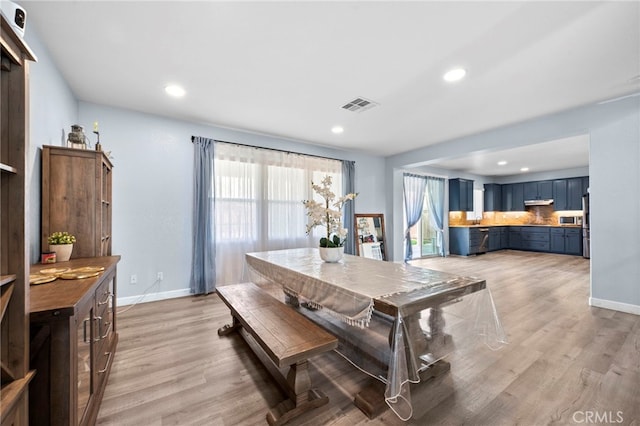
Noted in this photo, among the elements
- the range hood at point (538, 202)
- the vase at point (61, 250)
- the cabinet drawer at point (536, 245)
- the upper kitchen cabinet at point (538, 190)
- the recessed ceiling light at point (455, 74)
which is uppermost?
the recessed ceiling light at point (455, 74)

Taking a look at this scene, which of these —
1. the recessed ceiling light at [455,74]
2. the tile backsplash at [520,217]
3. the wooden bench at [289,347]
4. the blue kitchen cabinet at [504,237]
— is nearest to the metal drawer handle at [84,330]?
the wooden bench at [289,347]

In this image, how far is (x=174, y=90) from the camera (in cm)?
292

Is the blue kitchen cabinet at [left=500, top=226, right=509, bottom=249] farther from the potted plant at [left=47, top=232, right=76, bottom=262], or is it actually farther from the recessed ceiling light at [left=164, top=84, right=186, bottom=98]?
the potted plant at [left=47, top=232, right=76, bottom=262]

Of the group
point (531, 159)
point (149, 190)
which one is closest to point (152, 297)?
point (149, 190)

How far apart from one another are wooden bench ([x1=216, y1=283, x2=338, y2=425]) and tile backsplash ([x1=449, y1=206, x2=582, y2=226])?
7.37 meters

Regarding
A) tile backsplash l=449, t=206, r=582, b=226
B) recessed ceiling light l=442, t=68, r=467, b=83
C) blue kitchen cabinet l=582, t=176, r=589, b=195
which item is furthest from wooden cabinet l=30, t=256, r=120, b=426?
blue kitchen cabinet l=582, t=176, r=589, b=195

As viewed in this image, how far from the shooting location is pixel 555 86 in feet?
9.16

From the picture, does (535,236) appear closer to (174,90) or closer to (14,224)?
(174,90)

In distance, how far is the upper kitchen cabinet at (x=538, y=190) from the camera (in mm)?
7852

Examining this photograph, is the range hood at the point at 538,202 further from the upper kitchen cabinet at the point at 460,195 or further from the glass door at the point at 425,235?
the glass door at the point at 425,235

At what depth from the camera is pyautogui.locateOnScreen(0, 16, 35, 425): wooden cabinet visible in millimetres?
Answer: 851

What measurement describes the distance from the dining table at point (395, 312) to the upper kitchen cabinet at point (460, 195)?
20.6 feet

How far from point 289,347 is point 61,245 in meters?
1.91

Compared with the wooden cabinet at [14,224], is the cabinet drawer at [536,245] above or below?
below
